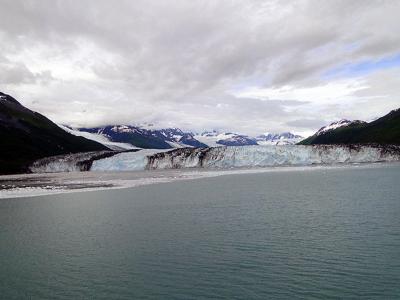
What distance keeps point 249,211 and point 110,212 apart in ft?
29.8

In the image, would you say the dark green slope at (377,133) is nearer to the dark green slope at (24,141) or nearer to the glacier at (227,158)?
the glacier at (227,158)

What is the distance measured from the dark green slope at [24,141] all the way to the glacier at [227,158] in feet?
56.8

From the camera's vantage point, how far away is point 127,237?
13.5 metres

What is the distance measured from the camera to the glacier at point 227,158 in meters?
69.1

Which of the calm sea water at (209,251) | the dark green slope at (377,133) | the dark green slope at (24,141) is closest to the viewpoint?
the calm sea water at (209,251)

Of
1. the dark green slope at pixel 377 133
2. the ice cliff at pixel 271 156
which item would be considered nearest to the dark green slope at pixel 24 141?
the ice cliff at pixel 271 156

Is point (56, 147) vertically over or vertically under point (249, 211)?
over

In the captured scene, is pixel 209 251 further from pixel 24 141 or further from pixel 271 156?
pixel 24 141

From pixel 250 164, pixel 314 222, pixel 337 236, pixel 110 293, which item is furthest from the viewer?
pixel 250 164

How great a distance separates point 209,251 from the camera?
1112 cm

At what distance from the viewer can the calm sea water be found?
836 cm

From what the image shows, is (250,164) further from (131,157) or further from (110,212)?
(110,212)

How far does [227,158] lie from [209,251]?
6382 cm

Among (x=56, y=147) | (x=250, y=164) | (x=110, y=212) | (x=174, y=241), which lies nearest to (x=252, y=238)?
(x=174, y=241)
